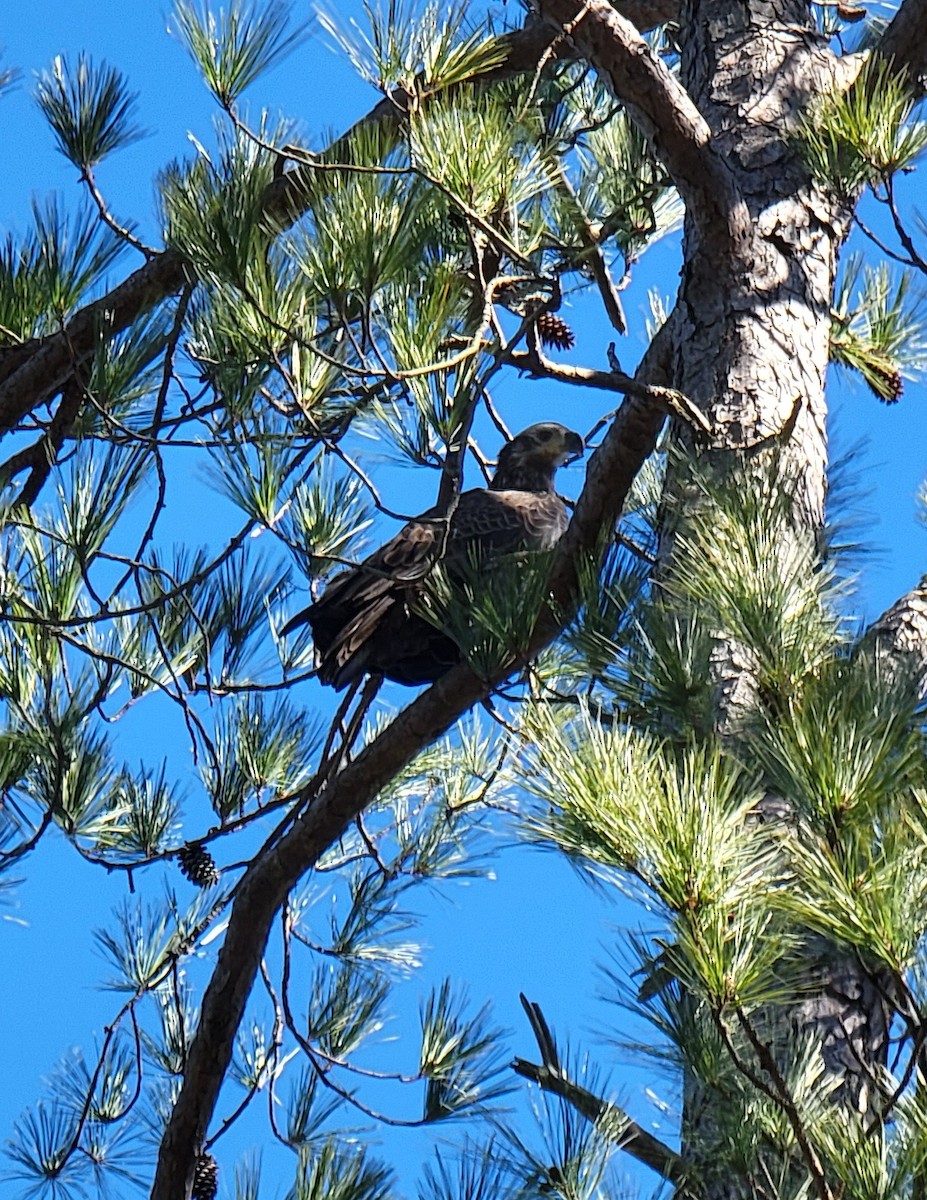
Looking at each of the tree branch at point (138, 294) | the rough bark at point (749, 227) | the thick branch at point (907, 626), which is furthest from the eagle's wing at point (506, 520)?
the thick branch at point (907, 626)

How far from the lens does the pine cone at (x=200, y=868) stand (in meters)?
3.49

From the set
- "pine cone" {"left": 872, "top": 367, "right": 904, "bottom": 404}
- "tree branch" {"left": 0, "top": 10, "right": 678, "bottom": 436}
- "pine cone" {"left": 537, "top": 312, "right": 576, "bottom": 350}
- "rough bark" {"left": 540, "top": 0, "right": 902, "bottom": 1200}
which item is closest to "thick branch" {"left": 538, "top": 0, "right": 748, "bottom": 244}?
"rough bark" {"left": 540, "top": 0, "right": 902, "bottom": 1200}

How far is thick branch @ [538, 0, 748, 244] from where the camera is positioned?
2.67 m

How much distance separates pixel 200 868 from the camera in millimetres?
3512

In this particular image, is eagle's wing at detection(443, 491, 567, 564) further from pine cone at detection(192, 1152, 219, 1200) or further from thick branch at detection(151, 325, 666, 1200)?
pine cone at detection(192, 1152, 219, 1200)

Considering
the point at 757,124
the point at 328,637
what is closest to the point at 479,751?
the point at 328,637

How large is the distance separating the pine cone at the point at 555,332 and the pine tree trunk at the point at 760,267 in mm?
675

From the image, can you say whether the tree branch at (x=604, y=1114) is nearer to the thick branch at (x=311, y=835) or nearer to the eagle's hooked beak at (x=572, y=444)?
the thick branch at (x=311, y=835)

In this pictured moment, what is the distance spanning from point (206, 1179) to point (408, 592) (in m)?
1.26

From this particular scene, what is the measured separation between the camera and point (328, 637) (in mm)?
3496

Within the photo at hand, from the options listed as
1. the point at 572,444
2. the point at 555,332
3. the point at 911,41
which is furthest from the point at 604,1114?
the point at 572,444

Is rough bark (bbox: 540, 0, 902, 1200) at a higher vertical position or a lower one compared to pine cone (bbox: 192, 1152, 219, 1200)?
higher

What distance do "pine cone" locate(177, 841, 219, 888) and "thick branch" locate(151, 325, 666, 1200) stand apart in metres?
0.44

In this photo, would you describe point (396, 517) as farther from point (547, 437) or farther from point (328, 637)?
point (547, 437)
